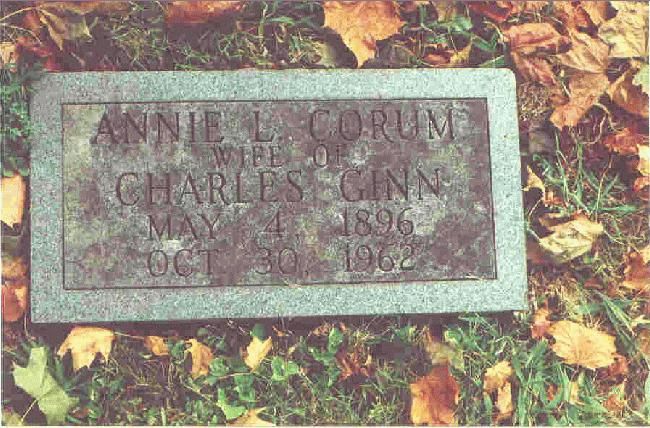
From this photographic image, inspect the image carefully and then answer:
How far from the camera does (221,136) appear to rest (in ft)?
9.58

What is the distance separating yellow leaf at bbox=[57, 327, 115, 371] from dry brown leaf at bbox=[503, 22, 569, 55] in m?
1.94

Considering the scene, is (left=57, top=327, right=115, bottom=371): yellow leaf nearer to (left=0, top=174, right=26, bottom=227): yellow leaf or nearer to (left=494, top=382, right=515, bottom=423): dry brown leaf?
(left=0, top=174, right=26, bottom=227): yellow leaf

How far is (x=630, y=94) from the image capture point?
3.09 m

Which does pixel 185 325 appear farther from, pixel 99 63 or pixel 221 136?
pixel 99 63

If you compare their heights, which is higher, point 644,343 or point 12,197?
point 12,197

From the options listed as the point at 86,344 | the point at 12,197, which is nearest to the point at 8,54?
the point at 12,197

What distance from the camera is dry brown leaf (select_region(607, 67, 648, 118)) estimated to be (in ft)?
10.1

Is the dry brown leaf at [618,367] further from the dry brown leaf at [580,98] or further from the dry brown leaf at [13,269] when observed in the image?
the dry brown leaf at [13,269]

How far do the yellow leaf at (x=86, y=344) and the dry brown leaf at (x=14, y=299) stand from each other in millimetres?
205

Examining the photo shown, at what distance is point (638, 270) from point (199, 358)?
5.70ft

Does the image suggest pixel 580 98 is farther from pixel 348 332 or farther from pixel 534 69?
pixel 348 332

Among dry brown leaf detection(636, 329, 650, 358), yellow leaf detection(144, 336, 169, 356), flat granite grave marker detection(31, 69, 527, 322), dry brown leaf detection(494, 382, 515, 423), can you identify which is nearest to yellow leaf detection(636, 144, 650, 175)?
flat granite grave marker detection(31, 69, 527, 322)

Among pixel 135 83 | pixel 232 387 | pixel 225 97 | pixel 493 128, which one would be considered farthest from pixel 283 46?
pixel 232 387

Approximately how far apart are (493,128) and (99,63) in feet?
5.05
